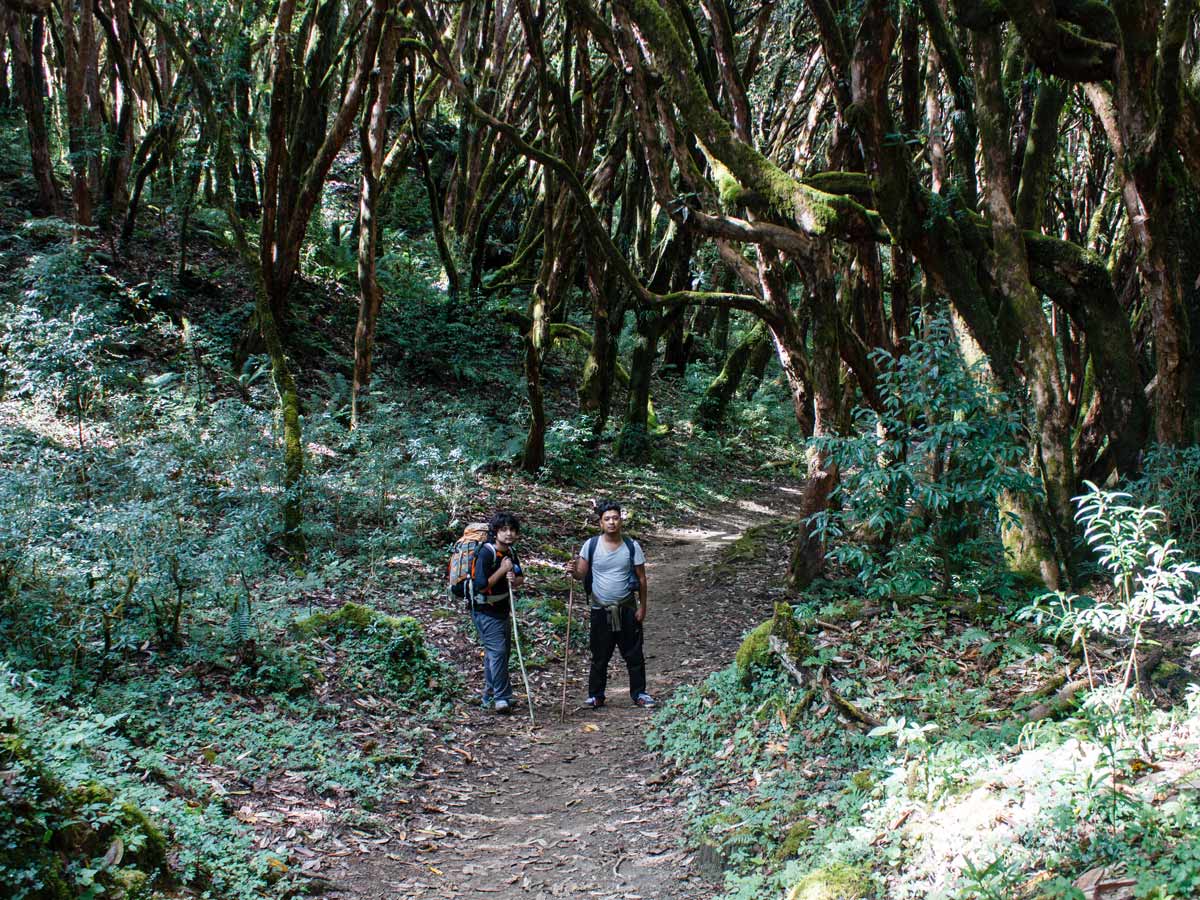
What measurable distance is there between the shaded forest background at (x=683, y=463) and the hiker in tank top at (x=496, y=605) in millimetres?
485

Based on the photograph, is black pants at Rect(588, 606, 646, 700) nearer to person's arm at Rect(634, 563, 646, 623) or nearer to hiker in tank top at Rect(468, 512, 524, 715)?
person's arm at Rect(634, 563, 646, 623)

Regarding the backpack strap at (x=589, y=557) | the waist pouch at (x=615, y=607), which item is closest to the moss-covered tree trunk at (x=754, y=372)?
the backpack strap at (x=589, y=557)

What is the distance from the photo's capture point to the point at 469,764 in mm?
6605

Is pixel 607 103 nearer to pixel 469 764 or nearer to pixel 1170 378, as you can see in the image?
pixel 1170 378

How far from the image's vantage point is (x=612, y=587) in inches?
291

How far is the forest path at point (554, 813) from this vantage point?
4.87 metres

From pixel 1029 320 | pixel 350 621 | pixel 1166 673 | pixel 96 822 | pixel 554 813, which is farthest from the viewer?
pixel 350 621

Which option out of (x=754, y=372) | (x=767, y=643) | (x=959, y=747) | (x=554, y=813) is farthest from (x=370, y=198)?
(x=754, y=372)

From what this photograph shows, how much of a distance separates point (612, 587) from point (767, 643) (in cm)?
145

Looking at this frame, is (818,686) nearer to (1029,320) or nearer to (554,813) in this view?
(554,813)

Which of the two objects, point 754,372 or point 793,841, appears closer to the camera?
point 793,841

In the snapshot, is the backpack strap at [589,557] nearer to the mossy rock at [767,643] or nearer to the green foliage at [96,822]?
the mossy rock at [767,643]

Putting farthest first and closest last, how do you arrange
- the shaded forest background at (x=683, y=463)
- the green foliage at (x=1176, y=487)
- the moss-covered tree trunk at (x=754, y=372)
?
the moss-covered tree trunk at (x=754, y=372), the green foliage at (x=1176, y=487), the shaded forest background at (x=683, y=463)

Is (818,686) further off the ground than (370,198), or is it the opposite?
(370,198)
